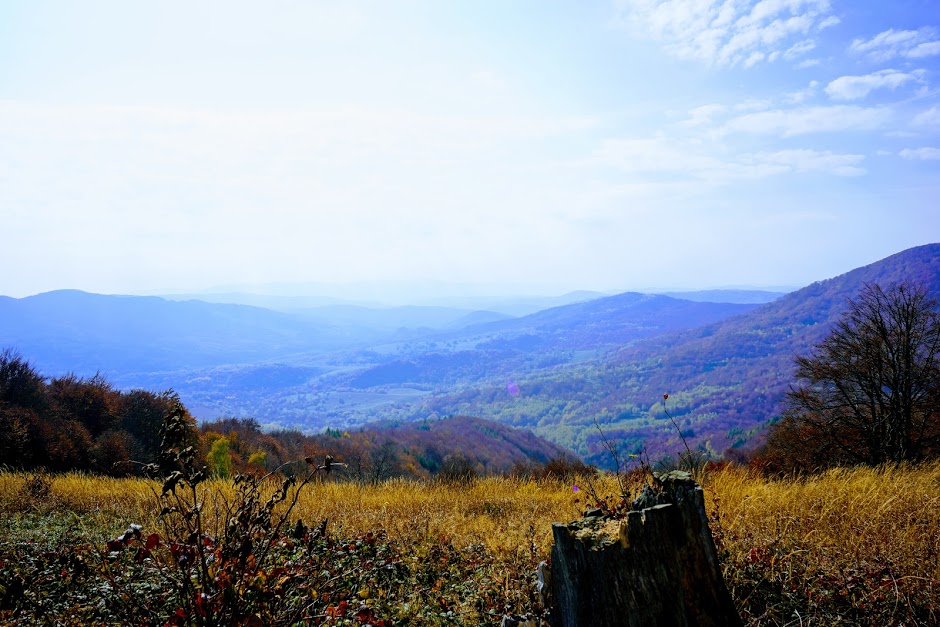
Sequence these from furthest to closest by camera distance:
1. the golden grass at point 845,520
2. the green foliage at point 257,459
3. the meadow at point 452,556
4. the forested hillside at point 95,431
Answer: the green foliage at point 257,459 → the forested hillside at point 95,431 → the golden grass at point 845,520 → the meadow at point 452,556

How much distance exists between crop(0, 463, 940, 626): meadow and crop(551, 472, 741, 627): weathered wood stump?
165 cm

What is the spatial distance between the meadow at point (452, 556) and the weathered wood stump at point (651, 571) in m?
1.65

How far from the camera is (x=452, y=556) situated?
19.9 ft

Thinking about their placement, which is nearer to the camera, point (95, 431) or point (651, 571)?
point (651, 571)

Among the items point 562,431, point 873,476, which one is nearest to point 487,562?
point 873,476

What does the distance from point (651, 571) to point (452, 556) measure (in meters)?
3.95

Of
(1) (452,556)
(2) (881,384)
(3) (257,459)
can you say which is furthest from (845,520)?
(3) (257,459)

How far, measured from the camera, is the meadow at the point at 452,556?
13.3 feet

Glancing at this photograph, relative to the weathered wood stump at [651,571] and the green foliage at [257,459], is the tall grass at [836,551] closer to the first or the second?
the weathered wood stump at [651,571]

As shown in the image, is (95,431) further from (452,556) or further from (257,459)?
(452,556)

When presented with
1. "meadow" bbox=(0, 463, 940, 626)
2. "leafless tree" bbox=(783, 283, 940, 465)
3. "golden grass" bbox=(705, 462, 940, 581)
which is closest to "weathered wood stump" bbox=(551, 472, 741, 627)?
"meadow" bbox=(0, 463, 940, 626)

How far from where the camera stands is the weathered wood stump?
258cm

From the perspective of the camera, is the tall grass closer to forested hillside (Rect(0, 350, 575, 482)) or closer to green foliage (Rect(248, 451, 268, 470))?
forested hillside (Rect(0, 350, 575, 482))

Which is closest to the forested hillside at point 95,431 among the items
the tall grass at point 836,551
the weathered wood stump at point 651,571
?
the weathered wood stump at point 651,571
